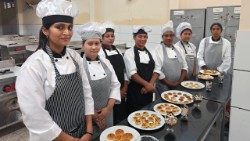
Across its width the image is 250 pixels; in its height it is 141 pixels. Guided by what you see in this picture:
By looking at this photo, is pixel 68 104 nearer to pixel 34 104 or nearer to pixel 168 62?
pixel 34 104

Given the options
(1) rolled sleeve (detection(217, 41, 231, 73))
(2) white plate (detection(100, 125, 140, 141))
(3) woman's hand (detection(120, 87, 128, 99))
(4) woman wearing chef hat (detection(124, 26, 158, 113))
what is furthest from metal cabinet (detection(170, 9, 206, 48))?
(2) white plate (detection(100, 125, 140, 141))

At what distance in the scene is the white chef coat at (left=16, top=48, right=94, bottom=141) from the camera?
1.04 metres

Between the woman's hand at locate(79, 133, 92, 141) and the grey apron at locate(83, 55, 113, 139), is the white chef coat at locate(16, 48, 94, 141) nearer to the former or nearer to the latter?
the woman's hand at locate(79, 133, 92, 141)

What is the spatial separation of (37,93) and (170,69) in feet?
5.19

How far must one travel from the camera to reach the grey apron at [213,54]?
2940mm

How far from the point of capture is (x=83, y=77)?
4.44 ft

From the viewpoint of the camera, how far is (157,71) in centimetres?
226

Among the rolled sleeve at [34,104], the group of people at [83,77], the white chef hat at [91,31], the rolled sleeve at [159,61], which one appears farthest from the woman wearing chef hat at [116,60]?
the rolled sleeve at [34,104]

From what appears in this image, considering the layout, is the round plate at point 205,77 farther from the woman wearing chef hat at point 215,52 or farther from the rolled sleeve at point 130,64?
the rolled sleeve at point 130,64

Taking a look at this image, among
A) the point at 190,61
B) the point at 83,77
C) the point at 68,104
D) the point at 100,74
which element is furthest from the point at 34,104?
the point at 190,61

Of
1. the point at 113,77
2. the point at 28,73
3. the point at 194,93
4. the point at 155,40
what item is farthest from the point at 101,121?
the point at 155,40

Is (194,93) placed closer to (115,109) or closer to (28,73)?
(115,109)

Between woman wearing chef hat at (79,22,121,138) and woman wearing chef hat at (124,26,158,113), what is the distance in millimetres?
506

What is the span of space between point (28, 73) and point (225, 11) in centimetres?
290
